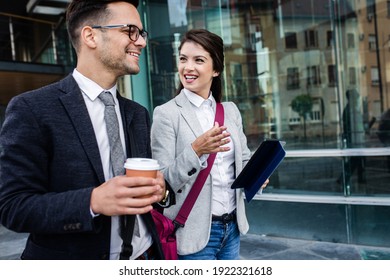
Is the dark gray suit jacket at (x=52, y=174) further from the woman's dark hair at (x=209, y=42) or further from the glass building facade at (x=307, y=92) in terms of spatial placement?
the glass building facade at (x=307, y=92)

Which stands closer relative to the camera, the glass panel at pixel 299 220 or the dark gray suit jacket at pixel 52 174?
the dark gray suit jacket at pixel 52 174

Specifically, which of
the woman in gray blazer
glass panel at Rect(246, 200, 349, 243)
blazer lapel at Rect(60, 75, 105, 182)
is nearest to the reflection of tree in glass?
glass panel at Rect(246, 200, 349, 243)

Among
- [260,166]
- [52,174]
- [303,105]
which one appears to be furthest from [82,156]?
[303,105]

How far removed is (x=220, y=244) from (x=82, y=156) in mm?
1072

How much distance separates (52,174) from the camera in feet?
3.93

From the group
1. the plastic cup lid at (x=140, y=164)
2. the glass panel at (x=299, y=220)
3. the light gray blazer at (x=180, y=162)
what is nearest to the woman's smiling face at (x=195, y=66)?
the light gray blazer at (x=180, y=162)

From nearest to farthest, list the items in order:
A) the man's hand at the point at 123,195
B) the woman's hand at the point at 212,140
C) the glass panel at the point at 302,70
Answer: the man's hand at the point at 123,195
the woman's hand at the point at 212,140
the glass panel at the point at 302,70

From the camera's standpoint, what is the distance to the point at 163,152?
189 centimetres

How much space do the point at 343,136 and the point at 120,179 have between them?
452 centimetres

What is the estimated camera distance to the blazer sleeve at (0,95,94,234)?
110 centimetres

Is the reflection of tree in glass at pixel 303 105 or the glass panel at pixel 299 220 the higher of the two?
the reflection of tree in glass at pixel 303 105

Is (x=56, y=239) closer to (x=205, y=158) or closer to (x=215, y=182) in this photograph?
(x=205, y=158)

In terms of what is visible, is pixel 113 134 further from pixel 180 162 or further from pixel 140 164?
pixel 180 162

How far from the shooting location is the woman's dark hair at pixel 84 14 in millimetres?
1366
